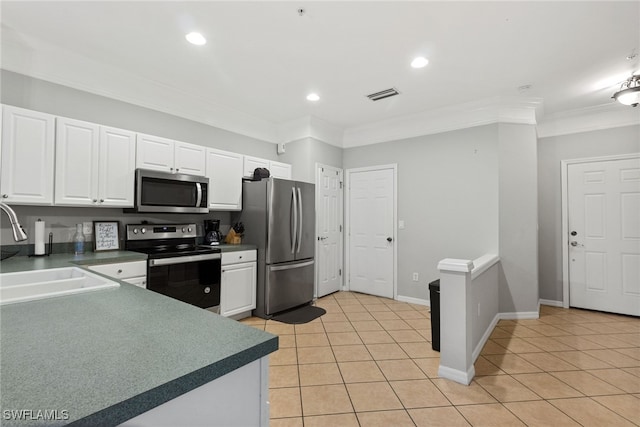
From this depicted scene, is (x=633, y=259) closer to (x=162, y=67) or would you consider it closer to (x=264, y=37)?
(x=264, y=37)

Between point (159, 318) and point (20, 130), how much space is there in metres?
2.39

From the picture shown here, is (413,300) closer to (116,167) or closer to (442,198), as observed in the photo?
(442,198)

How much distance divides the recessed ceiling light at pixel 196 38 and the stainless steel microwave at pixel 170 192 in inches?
49.9

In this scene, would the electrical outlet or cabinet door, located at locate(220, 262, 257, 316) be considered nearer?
the electrical outlet

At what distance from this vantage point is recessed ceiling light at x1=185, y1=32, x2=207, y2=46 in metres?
2.46

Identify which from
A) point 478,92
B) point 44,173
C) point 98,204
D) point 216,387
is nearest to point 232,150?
point 98,204

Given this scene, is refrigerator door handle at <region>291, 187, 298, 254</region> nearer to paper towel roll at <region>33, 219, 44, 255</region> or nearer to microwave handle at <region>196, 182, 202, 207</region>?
microwave handle at <region>196, 182, 202, 207</region>

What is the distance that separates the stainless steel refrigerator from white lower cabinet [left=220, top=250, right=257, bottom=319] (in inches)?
3.9

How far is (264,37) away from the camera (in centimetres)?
249

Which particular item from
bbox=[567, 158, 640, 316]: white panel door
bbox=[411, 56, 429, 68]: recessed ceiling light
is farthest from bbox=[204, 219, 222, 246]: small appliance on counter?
bbox=[567, 158, 640, 316]: white panel door

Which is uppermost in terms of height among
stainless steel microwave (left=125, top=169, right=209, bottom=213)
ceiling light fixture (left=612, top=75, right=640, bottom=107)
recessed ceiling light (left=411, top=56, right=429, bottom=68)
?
recessed ceiling light (left=411, top=56, right=429, bottom=68)

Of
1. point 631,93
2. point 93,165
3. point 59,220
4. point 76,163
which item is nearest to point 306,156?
point 93,165

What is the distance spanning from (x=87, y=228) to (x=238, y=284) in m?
1.56

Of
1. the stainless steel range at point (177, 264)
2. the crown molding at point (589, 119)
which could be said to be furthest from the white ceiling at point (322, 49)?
the stainless steel range at point (177, 264)
